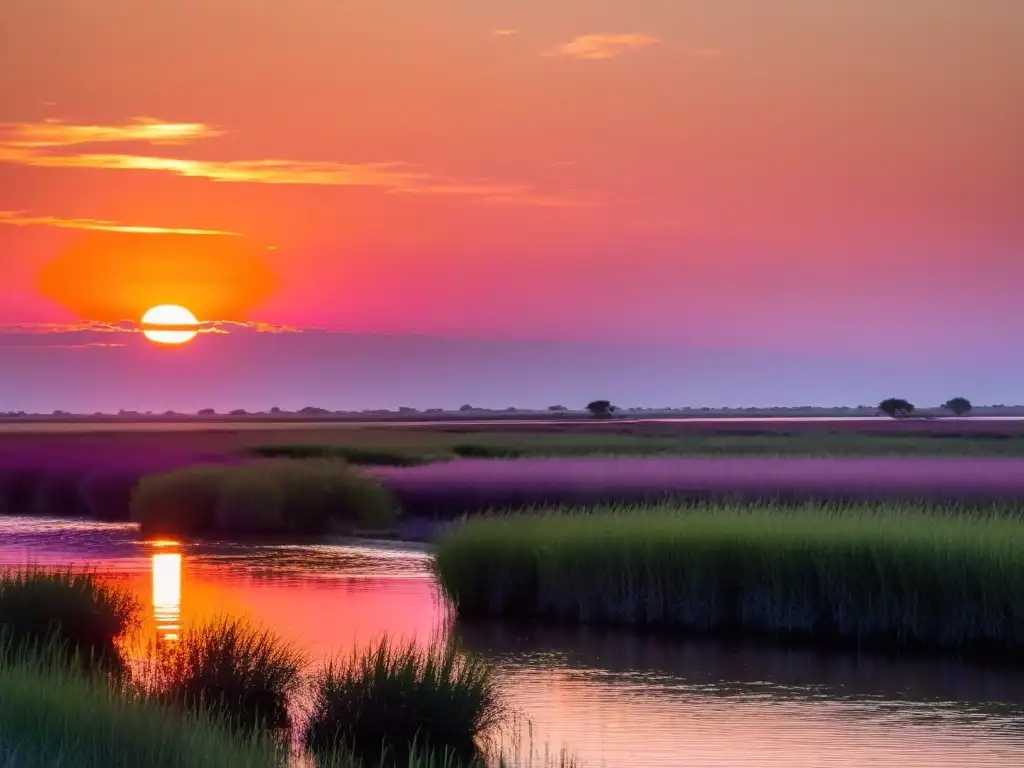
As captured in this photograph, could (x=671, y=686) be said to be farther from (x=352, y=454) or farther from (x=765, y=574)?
(x=352, y=454)

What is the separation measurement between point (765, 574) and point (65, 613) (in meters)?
8.11

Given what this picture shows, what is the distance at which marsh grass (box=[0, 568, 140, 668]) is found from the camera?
42.5ft

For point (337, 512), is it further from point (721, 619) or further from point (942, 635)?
point (942, 635)

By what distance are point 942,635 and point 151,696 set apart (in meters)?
9.64

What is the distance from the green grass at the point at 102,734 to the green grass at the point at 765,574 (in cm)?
952

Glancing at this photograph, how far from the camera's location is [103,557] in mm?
24297

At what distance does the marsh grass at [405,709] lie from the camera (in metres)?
10.0

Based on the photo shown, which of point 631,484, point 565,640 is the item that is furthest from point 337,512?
point 565,640

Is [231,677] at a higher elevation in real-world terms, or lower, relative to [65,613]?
lower

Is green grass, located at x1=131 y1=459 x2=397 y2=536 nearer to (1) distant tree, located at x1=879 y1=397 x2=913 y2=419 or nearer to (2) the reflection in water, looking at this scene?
(2) the reflection in water

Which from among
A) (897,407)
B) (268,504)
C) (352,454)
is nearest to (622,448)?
(352,454)

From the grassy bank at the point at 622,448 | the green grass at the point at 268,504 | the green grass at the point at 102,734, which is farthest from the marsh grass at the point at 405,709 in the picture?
the grassy bank at the point at 622,448

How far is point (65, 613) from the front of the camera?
13383 mm

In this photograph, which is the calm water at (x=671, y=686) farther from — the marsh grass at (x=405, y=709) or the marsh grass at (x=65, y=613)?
the marsh grass at (x=65, y=613)
